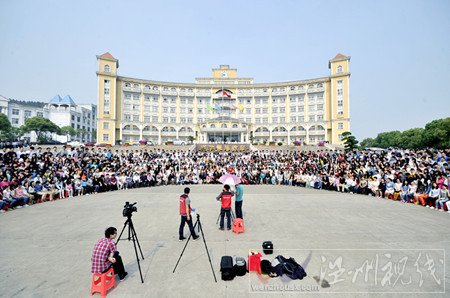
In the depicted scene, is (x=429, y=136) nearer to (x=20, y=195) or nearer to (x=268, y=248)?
(x=268, y=248)

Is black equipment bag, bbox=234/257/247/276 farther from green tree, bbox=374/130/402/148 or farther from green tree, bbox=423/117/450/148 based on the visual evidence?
green tree, bbox=374/130/402/148

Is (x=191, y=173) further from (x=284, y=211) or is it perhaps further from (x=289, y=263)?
(x=289, y=263)

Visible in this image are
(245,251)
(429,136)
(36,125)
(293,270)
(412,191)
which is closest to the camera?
(293,270)

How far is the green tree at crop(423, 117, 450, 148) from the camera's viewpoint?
154 feet

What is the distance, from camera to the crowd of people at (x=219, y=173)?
41.7 feet

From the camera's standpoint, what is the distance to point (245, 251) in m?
6.16

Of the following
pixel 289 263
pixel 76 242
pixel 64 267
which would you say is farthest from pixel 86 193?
pixel 289 263

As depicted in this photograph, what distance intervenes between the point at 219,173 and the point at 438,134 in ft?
174

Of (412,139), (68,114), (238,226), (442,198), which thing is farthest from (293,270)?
(68,114)

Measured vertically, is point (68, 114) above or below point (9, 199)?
above

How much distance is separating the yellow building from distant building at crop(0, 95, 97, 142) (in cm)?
3871

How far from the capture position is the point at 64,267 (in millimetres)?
5332

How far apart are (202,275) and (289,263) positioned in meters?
1.98

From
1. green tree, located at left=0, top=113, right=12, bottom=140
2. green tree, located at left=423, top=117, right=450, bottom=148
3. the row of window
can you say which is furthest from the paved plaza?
green tree, located at left=0, top=113, right=12, bottom=140
